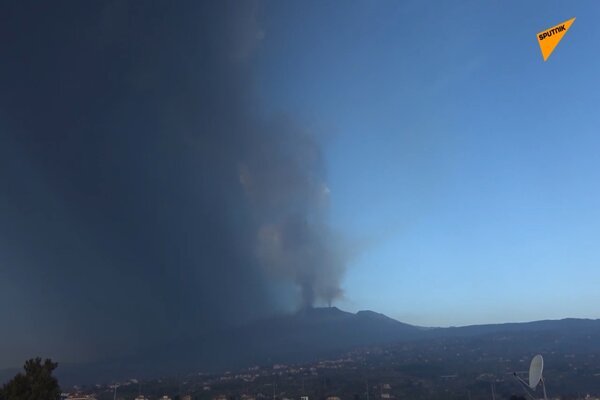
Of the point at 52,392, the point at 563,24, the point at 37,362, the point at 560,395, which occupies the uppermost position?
the point at 563,24

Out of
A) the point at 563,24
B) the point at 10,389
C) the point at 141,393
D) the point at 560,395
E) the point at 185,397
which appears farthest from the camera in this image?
the point at 141,393

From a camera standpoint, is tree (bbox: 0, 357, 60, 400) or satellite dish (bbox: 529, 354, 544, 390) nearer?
satellite dish (bbox: 529, 354, 544, 390)

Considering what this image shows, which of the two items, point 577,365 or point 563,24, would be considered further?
point 577,365

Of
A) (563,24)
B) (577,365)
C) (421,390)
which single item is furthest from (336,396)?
(563,24)

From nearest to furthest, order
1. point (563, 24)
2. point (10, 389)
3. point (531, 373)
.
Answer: point (563, 24), point (531, 373), point (10, 389)

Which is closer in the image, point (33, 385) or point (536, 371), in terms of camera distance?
point (536, 371)

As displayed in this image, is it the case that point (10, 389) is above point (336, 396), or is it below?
above

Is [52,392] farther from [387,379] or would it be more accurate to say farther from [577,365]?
[577,365]

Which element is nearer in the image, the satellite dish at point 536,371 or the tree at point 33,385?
the satellite dish at point 536,371
